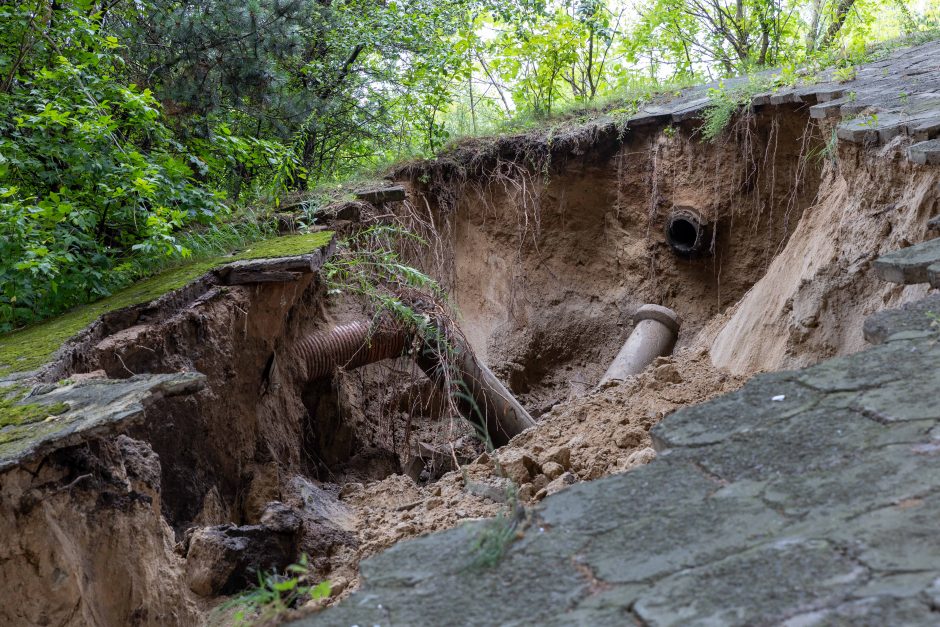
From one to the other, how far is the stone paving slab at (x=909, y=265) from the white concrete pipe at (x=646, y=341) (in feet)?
A: 11.8

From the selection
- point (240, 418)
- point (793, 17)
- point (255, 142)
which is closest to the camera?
point (240, 418)

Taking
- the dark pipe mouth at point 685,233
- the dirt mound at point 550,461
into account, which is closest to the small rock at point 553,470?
the dirt mound at point 550,461

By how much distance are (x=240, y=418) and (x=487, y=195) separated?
148 inches

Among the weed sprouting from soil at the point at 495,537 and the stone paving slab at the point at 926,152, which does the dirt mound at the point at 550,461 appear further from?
the weed sprouting from soil at the point at 495,537

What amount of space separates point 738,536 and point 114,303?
3.96 m

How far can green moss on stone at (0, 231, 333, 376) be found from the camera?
159 inches

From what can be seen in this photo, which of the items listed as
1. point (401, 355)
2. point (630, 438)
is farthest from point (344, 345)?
point (630, 438)

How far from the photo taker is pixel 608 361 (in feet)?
26.2

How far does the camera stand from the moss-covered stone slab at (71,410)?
2799 mm

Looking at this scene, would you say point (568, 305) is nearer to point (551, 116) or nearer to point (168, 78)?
point (551, 116)

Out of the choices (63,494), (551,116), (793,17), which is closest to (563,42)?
(551,116)

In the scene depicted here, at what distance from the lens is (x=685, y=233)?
7652 mm

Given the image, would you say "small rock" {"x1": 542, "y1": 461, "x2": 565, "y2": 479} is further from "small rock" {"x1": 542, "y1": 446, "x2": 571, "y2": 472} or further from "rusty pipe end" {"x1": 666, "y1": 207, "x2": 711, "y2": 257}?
"rusty pipe end" {"x1": 666, "y1": 207, "x2": 711, "y2": 257}

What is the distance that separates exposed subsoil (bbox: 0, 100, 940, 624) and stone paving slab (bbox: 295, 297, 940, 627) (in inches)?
11.2
